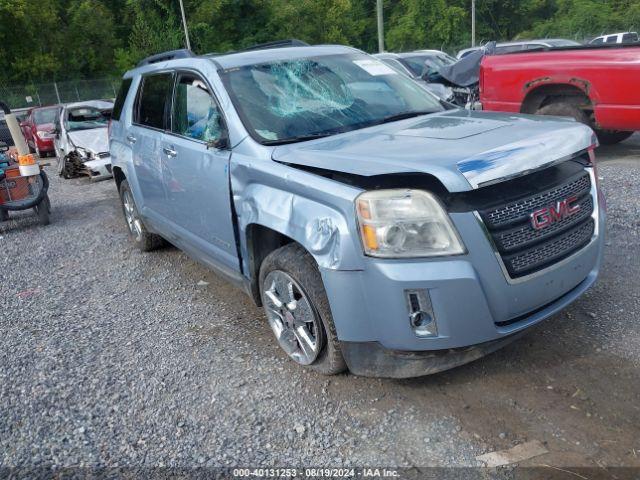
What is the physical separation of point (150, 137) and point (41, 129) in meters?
13.9

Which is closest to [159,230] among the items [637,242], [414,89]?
[414,89]

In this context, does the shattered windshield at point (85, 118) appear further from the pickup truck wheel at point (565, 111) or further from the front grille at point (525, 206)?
the front grille at point (525, 206)

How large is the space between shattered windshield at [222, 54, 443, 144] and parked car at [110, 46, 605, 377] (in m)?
0.01

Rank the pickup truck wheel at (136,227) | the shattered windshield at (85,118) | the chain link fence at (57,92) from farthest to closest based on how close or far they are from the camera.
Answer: the chain link fence at (57,92) → the shattered windshield at (85,118) → the pickup truck wheel at (136,227)

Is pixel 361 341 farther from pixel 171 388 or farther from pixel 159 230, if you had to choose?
pixel 159 230

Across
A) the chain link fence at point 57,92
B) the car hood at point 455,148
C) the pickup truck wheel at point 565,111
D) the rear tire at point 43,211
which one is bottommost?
the chain link fence at point 57,92

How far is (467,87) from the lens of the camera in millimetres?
10812

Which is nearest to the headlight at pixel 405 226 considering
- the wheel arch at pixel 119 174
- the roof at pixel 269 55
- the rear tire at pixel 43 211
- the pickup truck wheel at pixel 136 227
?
the roof at pixel 269 55

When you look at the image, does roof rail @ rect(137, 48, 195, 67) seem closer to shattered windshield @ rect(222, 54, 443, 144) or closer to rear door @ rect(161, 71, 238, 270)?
rear door @ rect(161, 71, 238, 270)

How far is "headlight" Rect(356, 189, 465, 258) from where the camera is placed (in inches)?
105

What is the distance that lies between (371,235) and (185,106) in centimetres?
228

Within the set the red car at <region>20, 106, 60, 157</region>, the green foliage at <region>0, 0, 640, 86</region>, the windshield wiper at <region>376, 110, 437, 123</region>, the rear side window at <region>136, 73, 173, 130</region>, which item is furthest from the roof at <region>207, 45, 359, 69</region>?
the green foliage at <region>0, 0, 640, 86</region>

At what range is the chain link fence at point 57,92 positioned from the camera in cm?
3876

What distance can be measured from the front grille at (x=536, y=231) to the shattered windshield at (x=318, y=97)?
49.5 inches
